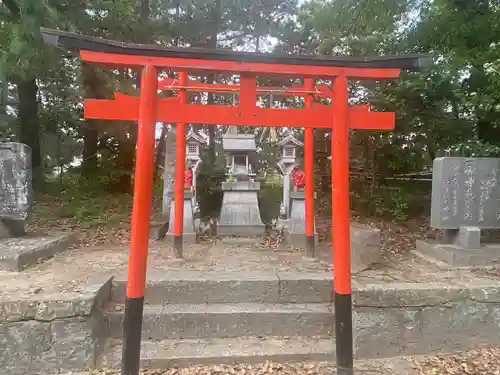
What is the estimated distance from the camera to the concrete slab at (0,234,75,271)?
464 centimetres

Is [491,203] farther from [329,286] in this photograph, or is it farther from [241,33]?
[241,33]

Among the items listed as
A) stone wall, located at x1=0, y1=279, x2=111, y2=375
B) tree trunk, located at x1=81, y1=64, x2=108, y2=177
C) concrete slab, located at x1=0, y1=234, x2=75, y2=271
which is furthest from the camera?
tree trunk, located at x1=81, y1=64, x2=108, y2=177

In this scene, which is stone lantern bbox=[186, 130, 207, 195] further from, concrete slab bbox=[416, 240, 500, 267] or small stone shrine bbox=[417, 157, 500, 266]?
concrete slab bbox=[416, 240, 500, 267]

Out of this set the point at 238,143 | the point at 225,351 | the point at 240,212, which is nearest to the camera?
the point at 225,351

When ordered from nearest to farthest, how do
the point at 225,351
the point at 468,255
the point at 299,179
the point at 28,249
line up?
A: the point at 225,351 → the point at 28,249 → the point at 468,255 → the point at 299,179

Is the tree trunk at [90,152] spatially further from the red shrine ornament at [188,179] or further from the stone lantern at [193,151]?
the red shrine ornament at [188,179]

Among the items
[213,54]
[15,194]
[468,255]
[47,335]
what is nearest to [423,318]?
[468,255]

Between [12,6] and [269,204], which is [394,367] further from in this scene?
[12,6]

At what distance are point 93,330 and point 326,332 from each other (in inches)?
97.8

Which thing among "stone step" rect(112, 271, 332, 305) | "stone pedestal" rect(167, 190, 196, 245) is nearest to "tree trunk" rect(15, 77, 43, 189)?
"stone pedestal" rect(167, 190, 196, 245)

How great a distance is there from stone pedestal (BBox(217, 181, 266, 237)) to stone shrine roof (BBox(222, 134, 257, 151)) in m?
0.76

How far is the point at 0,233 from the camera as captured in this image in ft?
18.4

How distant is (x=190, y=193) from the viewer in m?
7.16

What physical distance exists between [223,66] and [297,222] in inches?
174
